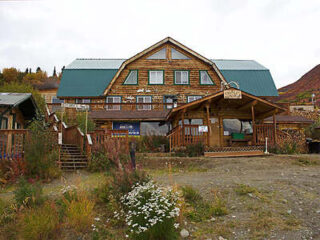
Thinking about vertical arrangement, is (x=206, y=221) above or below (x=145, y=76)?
below

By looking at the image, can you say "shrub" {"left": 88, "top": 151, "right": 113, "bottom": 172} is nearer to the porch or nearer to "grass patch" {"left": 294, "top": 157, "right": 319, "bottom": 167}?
the porch

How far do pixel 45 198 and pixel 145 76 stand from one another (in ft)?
64.5

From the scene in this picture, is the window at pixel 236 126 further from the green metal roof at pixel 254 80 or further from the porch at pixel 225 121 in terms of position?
the green metal roof at pixel 254 80

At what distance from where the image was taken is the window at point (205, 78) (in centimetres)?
2584

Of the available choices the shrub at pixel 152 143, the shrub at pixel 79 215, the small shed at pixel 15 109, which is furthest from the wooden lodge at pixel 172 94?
the shrub at pixel 79 215

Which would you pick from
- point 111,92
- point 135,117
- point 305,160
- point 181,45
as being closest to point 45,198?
point 305,160

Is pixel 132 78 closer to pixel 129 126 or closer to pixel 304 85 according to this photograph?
pixel 129 126

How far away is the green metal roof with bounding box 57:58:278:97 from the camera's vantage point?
26.9 metres

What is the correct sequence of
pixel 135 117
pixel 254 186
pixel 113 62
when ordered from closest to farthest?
1. pixel 254 186
2. pixel 135 117
3. pixel 113 62

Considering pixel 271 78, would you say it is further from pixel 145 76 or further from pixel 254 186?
pixel 254 186

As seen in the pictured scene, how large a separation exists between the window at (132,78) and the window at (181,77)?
367cm

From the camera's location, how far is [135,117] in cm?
2128

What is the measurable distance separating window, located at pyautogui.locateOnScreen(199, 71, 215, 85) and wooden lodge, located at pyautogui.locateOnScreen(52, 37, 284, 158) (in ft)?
0.30

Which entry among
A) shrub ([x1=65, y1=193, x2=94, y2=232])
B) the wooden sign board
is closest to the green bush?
the wooden sign board
